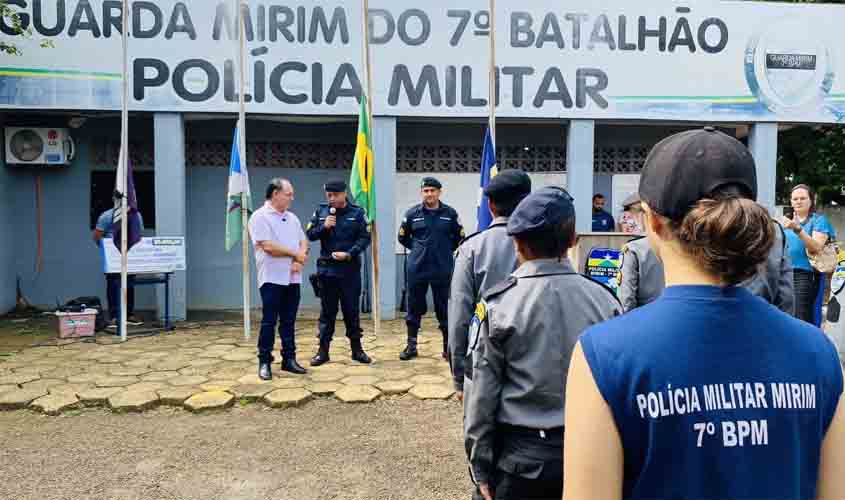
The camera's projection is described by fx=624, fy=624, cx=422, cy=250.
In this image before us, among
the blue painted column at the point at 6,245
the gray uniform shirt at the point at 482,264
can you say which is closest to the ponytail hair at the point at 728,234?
the gray uniform shirt at the point at 482,264

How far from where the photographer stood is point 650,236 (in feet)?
3.64

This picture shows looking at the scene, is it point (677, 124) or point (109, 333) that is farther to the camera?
point (677, 124)

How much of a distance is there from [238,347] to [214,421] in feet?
7.62

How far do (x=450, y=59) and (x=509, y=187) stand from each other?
543 cm

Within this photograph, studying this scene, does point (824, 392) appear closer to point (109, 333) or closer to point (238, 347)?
point (238, 347)

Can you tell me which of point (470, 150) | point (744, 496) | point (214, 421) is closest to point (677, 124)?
point (470, 150)

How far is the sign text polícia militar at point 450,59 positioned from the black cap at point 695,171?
743 cm

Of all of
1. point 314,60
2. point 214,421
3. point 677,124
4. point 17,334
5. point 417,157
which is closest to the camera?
point 214,421

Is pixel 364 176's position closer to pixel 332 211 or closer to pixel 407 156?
pixel 332 211

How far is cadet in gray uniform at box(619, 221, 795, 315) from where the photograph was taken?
3.12 metres

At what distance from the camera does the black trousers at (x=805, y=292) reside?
5215 millimetres

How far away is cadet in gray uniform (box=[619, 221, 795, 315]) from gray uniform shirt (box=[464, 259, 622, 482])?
4.63ft

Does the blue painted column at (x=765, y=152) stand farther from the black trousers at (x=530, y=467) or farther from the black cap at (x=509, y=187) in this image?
the black trousers at (x=530, y=467)

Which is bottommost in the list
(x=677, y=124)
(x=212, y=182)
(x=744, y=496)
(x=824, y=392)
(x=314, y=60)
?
(x=744, y=496)
